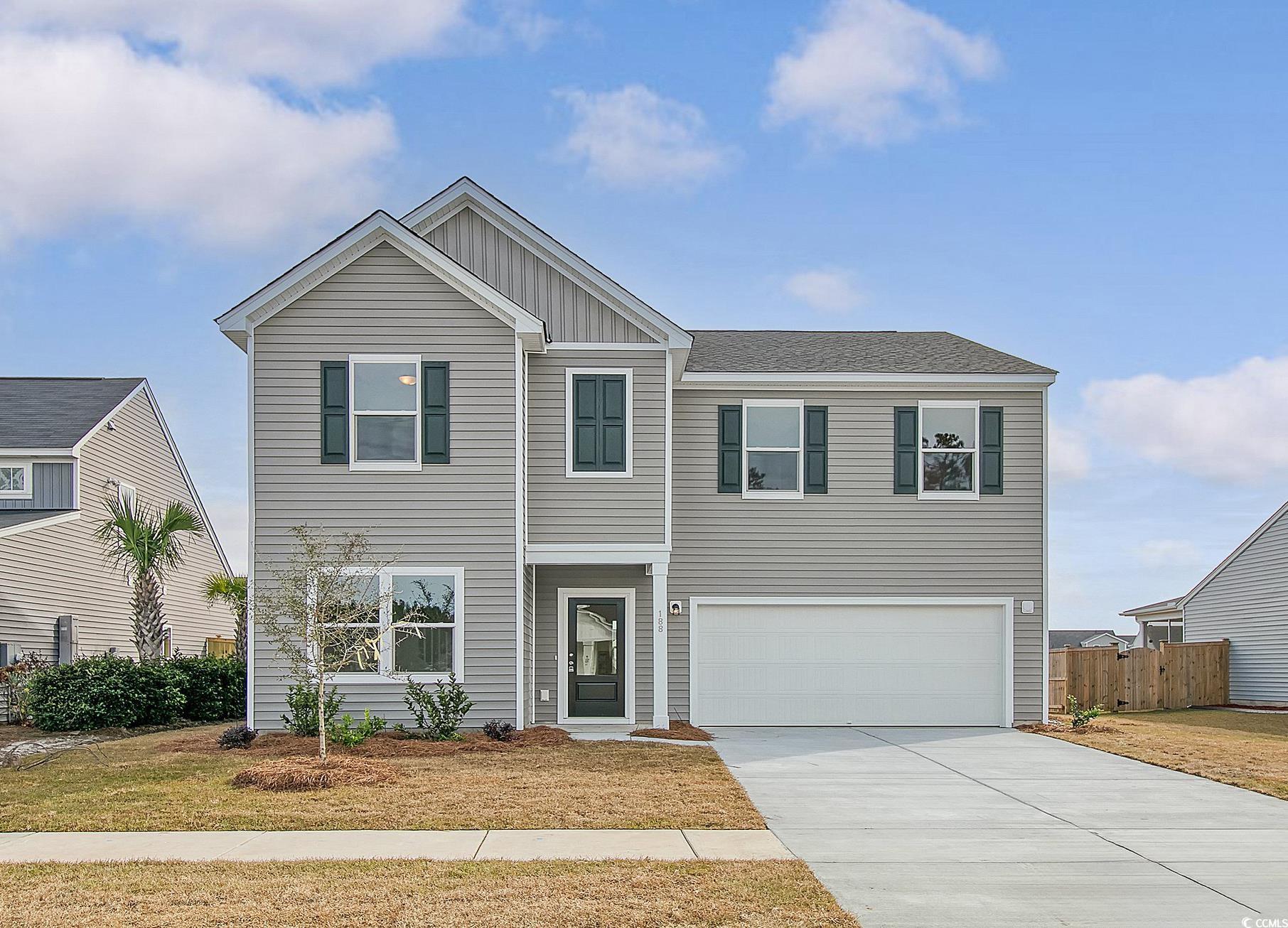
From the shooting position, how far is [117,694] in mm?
19141

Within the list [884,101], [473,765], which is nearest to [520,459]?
[473,765]

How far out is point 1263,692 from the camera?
91.9ft

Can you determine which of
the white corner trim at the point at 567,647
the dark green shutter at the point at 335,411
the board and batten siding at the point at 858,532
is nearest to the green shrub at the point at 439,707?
the white corner trim at the point at 567,647

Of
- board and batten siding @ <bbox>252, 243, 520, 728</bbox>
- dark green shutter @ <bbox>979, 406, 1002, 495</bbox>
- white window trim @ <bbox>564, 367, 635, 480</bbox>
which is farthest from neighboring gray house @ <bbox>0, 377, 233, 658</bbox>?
dark green shutter @ <bbox>979, 406, 1002, 495</bbox>

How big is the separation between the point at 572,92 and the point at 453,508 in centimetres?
691

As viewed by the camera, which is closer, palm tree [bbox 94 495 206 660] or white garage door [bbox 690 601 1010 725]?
white garage door [bbox 690 601 1010 725]

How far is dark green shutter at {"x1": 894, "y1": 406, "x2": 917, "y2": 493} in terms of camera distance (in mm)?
20016

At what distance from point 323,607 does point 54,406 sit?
17.1m

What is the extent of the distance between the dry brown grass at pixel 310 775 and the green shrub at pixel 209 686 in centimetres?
821

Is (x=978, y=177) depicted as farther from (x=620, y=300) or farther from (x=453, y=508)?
(x=453, y=508)

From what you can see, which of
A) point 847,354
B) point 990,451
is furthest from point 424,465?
point 990,451

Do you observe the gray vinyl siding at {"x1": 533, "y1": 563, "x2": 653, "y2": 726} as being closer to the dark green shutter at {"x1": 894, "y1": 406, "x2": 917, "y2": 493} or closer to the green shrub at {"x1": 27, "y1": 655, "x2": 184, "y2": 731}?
the dark green shutter at {"x1": 894, "y1": 406, "x2": 917, "y2": 493}

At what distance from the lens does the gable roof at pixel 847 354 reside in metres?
20.0

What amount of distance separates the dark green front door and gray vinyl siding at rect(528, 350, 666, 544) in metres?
1.89
